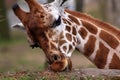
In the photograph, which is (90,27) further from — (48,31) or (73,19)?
(48,31)

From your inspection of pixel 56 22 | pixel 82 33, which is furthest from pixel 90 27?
pixel 56 22

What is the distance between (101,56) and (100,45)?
16 centimetres

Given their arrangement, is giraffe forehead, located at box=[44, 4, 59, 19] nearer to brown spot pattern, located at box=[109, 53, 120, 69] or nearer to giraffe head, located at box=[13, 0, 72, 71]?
giraffe head, located at box=[13, 0, 72, 71]

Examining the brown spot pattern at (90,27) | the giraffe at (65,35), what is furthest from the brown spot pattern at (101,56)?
the brown spot pattern at (90,27)

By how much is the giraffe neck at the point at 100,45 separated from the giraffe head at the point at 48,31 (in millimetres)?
549

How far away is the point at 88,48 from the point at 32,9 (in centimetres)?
110

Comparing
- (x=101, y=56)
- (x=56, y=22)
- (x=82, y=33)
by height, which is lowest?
(x=101, y=56)

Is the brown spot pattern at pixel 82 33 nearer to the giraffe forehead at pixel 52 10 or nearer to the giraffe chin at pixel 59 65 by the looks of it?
the giraffe forehead at pixel 52 10

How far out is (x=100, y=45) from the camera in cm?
932

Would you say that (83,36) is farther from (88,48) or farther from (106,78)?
(106,78)

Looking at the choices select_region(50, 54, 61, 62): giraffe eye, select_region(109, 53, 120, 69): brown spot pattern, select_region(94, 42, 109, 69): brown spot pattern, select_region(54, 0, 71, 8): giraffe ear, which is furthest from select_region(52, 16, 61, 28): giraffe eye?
select_region(109, 53, 120, 69): brown spot pattern

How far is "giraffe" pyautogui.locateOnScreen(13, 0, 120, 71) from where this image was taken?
342 inches

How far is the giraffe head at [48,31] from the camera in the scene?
28.3 ft

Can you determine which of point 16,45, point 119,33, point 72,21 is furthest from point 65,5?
point 16,45
